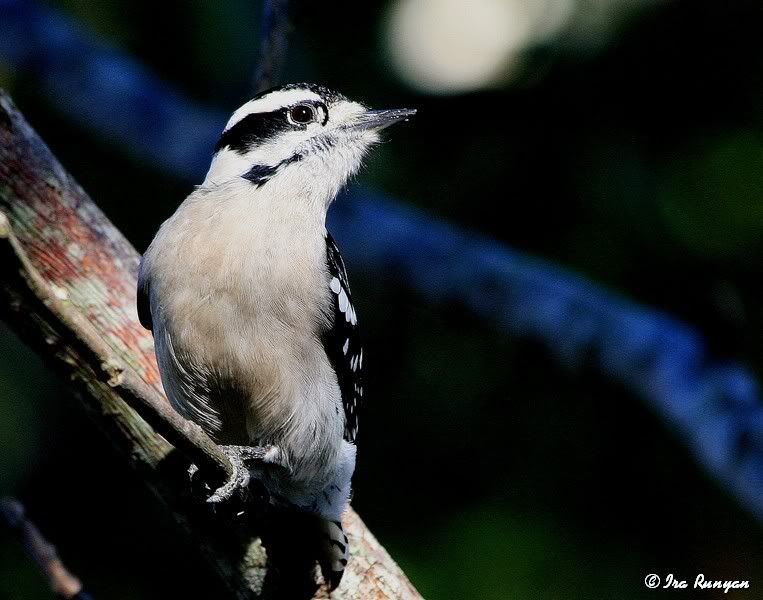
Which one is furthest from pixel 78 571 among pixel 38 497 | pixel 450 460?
pixel 450 460

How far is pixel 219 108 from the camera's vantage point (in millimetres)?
8367

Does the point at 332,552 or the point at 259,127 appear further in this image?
the point at 259,127

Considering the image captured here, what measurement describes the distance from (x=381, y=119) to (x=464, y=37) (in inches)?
162

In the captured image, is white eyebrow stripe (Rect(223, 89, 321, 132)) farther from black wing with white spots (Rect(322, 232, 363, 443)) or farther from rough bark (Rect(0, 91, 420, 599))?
rough bark (Rect(0, 91, 420, 599))

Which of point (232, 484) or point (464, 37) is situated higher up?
point (464, 37)

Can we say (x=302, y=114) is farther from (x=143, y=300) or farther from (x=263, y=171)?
(x=143, y=300)

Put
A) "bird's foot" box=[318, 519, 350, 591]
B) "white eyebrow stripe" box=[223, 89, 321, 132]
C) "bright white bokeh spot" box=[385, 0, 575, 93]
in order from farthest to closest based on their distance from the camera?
"bright white bokeh spot" box=[385, 0, 575, 93], "white eyebrow stripe" box=[223, 89, 321, 132], "bird's foot" box=[318, 519, 350, 591]

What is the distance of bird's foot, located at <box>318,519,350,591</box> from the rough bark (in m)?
0.07

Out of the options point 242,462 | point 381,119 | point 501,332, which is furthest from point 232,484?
point 501,332

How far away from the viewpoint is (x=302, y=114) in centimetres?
471

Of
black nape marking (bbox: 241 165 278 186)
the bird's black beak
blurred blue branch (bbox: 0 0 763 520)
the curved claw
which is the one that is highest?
blurred blue branch (bbox: 0 0 763 520)

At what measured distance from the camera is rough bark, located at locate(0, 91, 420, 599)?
13.4 feet
